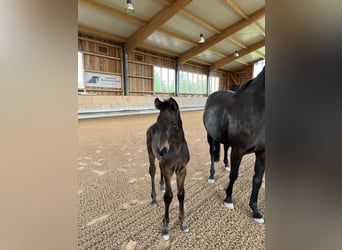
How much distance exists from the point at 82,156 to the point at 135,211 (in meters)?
1.59

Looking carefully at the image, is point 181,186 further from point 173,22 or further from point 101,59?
point 101,59

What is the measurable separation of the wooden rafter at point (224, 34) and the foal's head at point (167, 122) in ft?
31.0

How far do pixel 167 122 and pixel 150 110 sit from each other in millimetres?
7705

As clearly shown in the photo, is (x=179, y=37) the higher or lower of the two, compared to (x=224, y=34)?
lower

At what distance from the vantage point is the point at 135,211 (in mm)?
1424

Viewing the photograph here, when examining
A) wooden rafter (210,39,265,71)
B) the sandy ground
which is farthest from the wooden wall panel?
wooden rafter (210,39,265,71)

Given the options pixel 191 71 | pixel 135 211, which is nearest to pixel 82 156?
pixel 135 211

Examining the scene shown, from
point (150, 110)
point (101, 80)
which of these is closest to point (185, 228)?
point (150, 110)

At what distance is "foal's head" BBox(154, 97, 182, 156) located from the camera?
1.07 m

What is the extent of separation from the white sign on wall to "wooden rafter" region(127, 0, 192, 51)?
1.63 m

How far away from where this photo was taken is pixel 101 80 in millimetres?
9773
